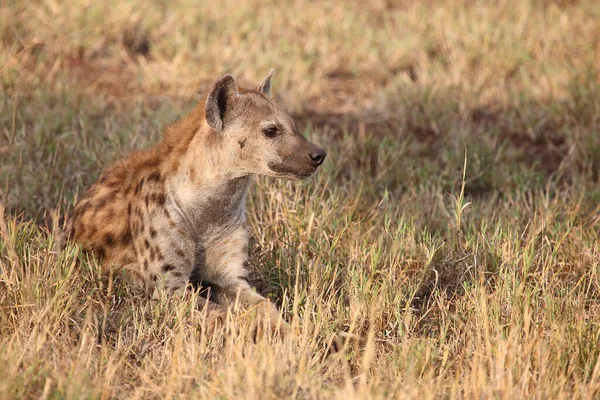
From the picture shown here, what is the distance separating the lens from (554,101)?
666 centimetres

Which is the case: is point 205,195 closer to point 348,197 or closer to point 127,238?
point 127,238

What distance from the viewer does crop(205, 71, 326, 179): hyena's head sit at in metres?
4.11

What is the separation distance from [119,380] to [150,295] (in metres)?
0.82

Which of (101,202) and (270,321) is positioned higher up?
(101,202)

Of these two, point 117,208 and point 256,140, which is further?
point 117,208

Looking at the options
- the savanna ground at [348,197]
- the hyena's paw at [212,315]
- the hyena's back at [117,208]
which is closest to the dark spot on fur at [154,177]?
the hyena's back at [117,208]

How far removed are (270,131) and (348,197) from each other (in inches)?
43.8

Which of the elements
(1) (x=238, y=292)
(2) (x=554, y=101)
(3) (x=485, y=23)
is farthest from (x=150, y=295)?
(3) (x=485, y=23)

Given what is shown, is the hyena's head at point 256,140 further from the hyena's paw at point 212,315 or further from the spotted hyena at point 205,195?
the hyena's paw at point 212,315

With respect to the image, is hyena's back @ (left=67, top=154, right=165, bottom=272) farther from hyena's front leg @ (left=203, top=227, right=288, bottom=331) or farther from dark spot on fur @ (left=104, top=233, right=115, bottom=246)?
hyena's front leg @ (left=203, top=227, right=288, bottom=331)

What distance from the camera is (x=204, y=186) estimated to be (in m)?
4.18

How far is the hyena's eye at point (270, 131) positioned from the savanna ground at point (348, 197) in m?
0.67

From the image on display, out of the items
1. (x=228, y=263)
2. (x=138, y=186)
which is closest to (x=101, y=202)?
(x=138, y=186)

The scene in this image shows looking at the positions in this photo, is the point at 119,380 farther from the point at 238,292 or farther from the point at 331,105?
the point at 331,105
